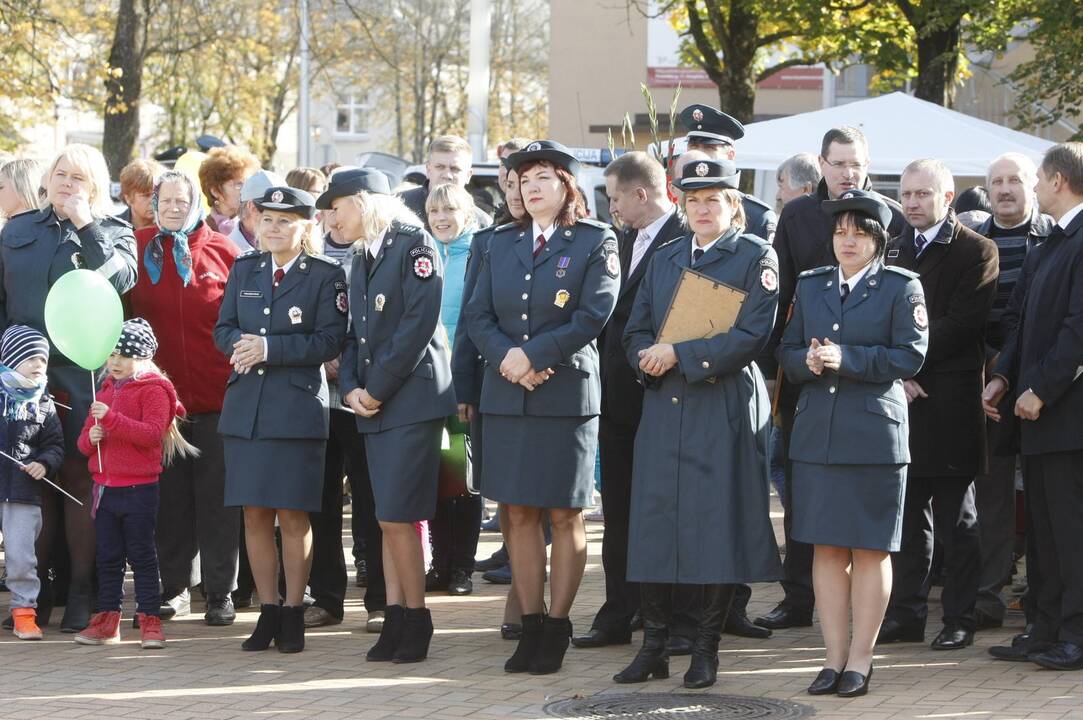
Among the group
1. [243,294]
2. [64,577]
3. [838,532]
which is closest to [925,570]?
[838,532]

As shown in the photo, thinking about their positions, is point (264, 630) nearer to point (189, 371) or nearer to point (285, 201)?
point (189, 371)

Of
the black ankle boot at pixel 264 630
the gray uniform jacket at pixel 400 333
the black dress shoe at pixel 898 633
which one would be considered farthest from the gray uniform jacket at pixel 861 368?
the black ankle boot at pixel 264 630

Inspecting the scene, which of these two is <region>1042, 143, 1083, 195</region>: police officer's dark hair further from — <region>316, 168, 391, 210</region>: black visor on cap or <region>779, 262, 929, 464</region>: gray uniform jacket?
<region>316, 168, 391, 210</region>: black visor on cap

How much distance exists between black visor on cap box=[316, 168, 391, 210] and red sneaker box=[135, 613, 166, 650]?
203 cm

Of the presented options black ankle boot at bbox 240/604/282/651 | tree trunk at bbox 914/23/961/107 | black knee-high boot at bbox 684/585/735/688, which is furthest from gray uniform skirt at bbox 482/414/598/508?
→ tree trunk at bbox 914/23/961/107

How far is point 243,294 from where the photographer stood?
24.5 feet

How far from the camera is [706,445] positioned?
6582mm

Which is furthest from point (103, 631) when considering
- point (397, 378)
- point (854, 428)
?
point (854, 428)

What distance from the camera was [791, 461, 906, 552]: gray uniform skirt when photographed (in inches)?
252

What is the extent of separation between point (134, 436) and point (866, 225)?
11.1 ft

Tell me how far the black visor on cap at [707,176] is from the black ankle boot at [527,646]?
6.29ft

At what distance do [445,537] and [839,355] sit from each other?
3.19 m

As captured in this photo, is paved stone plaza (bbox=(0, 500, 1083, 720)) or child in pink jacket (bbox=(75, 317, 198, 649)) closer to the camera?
paved stone plaza (bbox=(0, 500, 1083, 720))

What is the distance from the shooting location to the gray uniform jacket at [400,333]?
7059mm
